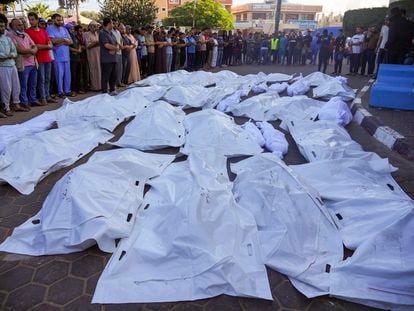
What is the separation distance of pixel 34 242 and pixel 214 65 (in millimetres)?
14980

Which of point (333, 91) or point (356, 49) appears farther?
point (356, 49)

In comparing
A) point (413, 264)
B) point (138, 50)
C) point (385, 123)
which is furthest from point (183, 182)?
point (138, 50)

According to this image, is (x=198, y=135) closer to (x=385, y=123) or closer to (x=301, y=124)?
(x=301, y=124)

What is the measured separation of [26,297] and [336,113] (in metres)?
5.43

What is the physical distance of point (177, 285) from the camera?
2188mm

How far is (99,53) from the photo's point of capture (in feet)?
28.8

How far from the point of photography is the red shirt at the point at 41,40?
22.4ft

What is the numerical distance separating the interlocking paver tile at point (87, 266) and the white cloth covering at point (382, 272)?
165 cm

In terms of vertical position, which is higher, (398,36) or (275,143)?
(398,36)

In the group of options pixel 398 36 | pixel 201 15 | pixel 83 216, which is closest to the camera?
pixel 83 216

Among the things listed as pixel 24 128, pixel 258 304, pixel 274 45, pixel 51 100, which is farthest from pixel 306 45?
pixel 258 304

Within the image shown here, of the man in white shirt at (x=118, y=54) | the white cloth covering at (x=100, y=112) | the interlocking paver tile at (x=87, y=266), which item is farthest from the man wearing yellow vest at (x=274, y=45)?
the interlocking paver tile at (x=87, y=266)

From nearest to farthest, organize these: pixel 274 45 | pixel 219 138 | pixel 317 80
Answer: pixel 219 138, pixel 317 80, pixel 274 45

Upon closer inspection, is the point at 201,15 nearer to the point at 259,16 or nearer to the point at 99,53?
the point at 259,16
